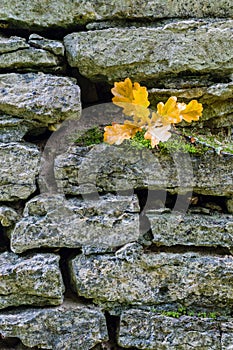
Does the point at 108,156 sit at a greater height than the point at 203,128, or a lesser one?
lesser

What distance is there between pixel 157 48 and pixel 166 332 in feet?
3.71

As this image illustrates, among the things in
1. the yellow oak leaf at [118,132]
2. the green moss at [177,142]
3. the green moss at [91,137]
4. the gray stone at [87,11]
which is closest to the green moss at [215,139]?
the green moss at [177,142]

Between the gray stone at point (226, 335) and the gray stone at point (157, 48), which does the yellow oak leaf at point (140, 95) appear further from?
the gray stone at point (226, 335)

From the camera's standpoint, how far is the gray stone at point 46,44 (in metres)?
1.26

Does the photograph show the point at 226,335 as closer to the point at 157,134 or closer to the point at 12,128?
the point at 157,134

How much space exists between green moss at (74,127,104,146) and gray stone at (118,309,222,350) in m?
0.69

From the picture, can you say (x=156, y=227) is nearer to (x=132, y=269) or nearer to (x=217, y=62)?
(x=132, y=269)

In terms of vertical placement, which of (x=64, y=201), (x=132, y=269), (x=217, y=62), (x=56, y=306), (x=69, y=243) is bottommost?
(x=56, y=306)

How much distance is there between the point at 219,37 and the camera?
129 centimetres

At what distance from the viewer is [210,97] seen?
1.34m

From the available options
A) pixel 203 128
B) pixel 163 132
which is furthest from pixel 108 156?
pixel 203 128

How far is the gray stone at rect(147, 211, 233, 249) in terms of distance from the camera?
1295mm

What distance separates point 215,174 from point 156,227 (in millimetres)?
318

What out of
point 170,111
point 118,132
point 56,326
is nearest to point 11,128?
point 118,132
